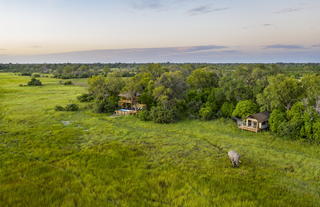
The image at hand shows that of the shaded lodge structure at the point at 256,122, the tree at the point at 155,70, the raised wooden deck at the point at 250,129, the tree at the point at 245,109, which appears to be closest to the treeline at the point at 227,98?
the tree at the point at 245,109

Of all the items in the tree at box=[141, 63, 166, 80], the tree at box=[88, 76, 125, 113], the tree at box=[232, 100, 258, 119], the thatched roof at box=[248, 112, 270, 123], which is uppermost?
the tree at box=[141, 63, 166, 80]

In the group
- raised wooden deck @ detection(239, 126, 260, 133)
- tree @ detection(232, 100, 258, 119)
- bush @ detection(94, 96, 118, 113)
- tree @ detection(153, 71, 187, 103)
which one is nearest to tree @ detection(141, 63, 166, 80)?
bush @ detection(94, 96, 118, 113)

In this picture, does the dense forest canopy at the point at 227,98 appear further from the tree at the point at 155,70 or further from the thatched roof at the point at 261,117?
the tree at the point at 155,70

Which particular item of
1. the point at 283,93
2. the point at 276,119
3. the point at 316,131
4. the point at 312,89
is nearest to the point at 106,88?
the point at 276,119

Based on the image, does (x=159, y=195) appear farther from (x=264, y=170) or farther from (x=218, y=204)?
(x=264, y=170)

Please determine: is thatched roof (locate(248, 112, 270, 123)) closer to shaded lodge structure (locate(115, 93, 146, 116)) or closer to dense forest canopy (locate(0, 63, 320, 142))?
dense forest canopy (locate(0, 63, 320, 142))

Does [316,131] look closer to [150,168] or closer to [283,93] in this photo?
[283,93]

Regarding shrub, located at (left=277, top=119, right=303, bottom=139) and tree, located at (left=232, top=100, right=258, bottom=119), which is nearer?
shrub, located at (left=277, top=119, right=303, bottom=139)

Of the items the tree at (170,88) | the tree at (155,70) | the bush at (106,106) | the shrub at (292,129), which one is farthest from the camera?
the tree at (155,70)
